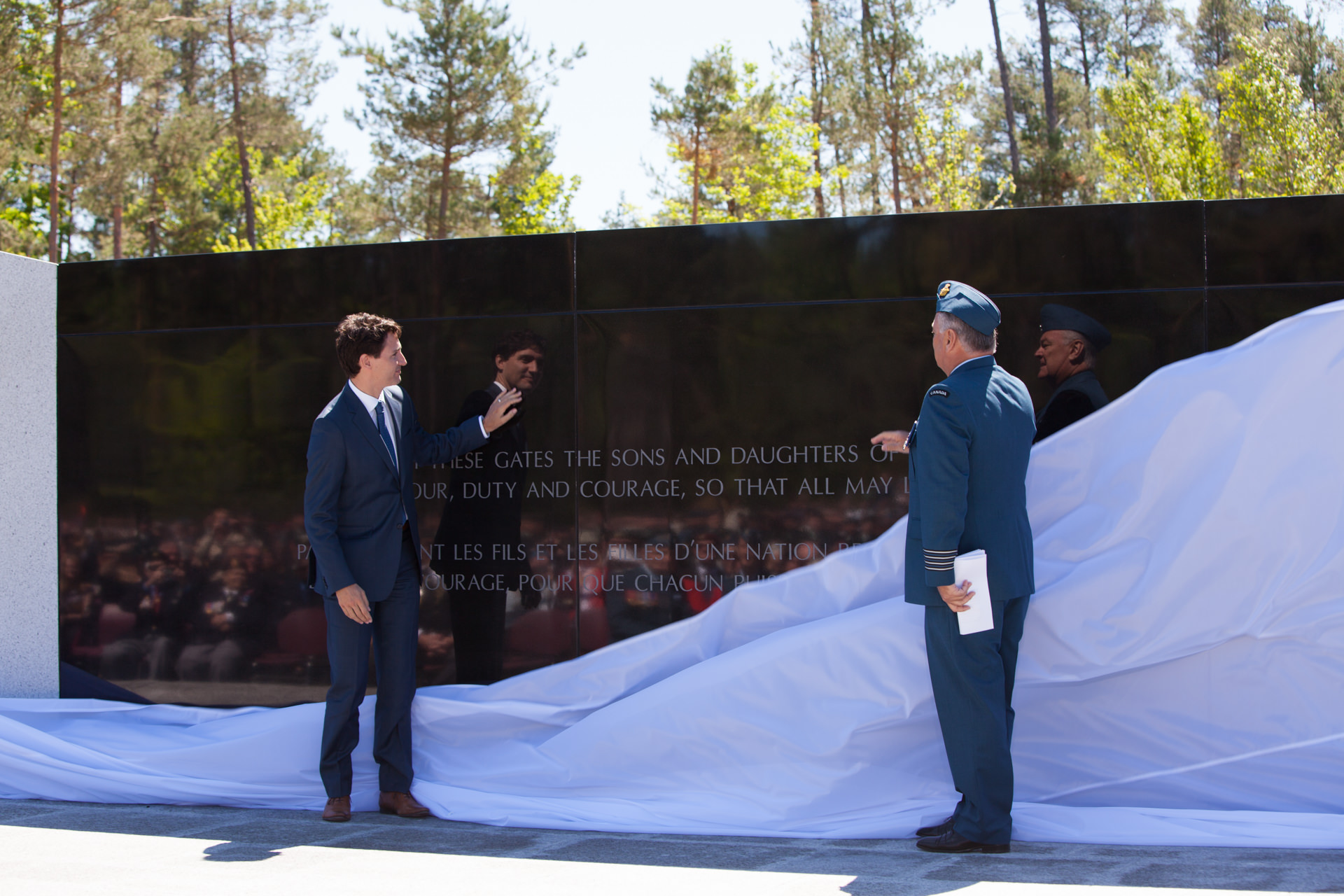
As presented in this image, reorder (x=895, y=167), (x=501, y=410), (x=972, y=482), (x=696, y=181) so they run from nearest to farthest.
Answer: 1. (x=972, y=482)
2. (x=501, y=410)
3. (x=895, y=167)
4. (x=696, y=181)

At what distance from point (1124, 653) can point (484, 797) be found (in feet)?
7.44

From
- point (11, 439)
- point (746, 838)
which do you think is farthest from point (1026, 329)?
point (11, 439)

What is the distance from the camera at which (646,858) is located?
128 inches

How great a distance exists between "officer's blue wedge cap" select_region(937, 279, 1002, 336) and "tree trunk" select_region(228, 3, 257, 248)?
82.4ft

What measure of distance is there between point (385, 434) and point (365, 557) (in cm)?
46

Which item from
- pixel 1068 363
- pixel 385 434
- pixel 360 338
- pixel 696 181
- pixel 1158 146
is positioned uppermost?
pixel 696 181

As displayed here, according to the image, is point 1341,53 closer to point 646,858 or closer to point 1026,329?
point 1026,329

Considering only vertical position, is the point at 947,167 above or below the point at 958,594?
above

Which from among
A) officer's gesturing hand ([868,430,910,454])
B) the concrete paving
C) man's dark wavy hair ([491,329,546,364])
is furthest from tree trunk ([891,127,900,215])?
the concrete paving

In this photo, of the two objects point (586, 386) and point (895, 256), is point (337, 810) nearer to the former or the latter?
point (586, 386)

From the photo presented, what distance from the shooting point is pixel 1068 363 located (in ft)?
13.4

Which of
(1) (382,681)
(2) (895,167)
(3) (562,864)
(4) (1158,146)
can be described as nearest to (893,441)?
(3) (562,864)

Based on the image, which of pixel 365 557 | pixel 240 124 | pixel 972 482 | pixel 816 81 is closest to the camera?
pixel 972 482

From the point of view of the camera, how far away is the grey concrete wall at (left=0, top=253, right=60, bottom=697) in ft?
15.7
